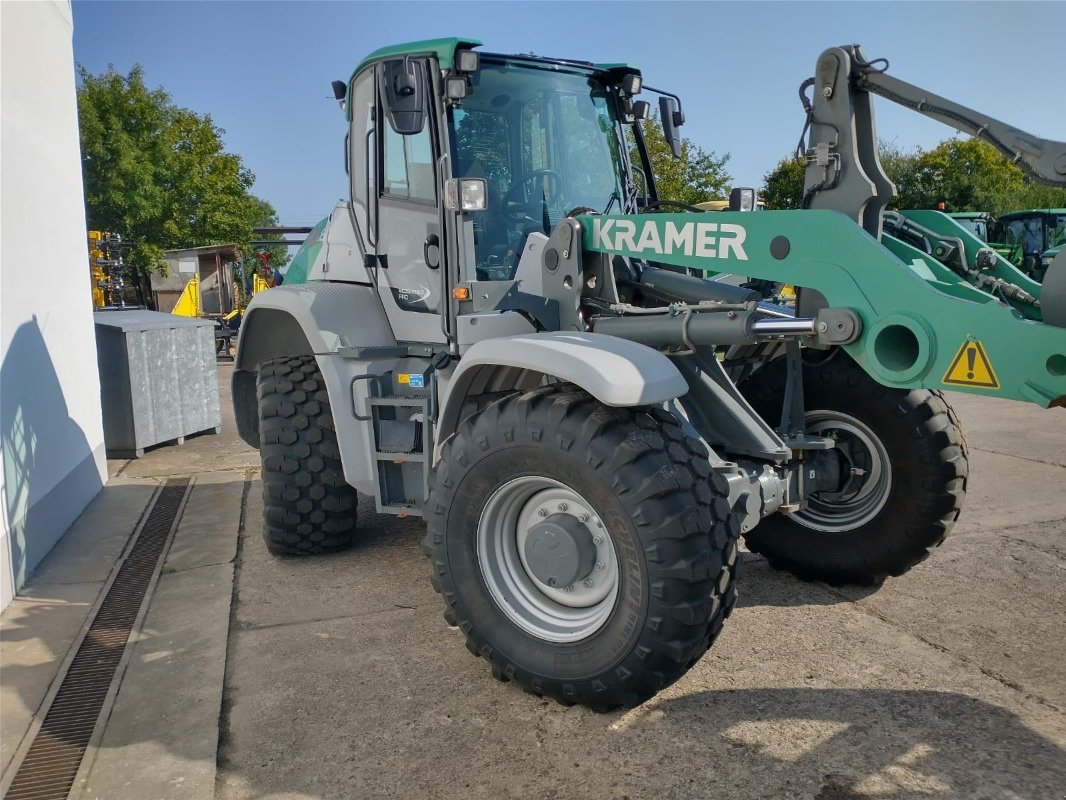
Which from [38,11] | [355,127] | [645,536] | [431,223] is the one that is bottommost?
[645,536]

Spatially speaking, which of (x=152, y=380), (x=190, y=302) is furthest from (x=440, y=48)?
(x=190, y=302)

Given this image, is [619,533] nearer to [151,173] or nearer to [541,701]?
[541,701]

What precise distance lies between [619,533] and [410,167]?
2516mm

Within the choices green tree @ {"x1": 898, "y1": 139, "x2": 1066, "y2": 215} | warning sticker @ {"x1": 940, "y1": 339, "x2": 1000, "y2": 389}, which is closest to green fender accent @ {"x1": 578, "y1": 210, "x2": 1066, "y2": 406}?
warning sticker @ {"x1": 940, "y1": 339, "x2": 1000, "y2": 389}

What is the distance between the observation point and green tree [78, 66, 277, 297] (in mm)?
31609

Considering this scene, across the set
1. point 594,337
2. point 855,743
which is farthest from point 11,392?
point 855,743

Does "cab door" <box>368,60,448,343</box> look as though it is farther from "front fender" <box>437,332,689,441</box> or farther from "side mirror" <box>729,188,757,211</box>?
"side mirror" <box>729,188,757,211</box>

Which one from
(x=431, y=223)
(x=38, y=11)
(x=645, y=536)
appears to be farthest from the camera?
(x=38, y=11)

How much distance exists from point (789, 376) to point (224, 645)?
2.92 metres

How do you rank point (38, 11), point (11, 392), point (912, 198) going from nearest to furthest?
point (11, 392) → point (38, 11) → point (912, 198)

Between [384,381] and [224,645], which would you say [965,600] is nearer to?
[384,381]

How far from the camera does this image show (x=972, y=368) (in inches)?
119

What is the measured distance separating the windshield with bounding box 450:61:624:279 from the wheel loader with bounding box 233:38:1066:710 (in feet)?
0.05

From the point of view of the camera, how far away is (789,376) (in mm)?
4379
